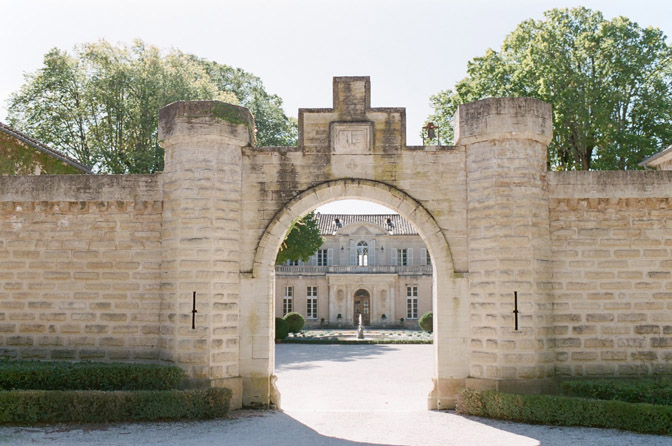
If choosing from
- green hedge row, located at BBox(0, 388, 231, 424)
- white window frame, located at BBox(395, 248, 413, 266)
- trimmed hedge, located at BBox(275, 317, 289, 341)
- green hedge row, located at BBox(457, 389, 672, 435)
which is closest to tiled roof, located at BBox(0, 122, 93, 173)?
green hedge row, located at BBox(0, 388, 231, 424)

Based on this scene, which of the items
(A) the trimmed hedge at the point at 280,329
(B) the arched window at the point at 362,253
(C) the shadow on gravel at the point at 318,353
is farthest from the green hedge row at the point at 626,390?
(B) the arched window at the point at 362,253

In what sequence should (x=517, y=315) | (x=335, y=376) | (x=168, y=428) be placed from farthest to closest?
(x=335, y=376), (x=517, y=315), (x=168, y=428)

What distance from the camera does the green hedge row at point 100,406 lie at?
8898mm

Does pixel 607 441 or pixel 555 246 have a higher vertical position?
pixel 555 246

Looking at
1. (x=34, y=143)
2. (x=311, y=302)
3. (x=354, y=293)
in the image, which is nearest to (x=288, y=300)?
(x=311, y=302)

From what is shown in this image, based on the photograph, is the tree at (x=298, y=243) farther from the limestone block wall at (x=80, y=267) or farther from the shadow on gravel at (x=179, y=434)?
the shadow on gravel at (x=179, y=434)

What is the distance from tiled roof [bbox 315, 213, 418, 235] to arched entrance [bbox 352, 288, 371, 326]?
220 inches

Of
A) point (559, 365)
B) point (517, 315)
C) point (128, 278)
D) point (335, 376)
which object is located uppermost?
point (128, 278)

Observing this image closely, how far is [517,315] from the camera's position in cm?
1004

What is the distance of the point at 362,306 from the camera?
43750 millimetres

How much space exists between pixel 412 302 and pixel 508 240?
34148 millimetres

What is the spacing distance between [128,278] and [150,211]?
1349 millimetres

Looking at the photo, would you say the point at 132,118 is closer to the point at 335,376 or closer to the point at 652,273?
the point at 335,376

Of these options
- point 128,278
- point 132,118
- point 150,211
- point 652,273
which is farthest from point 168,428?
point 132,118
